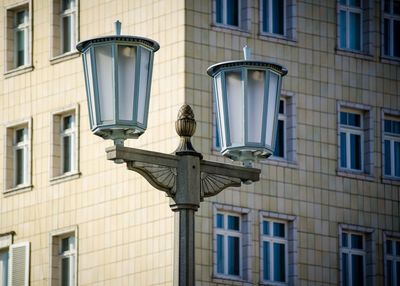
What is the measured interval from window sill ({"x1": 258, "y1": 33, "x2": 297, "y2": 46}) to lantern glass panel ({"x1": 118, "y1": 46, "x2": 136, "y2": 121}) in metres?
30.5

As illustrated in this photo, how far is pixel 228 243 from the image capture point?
181ft

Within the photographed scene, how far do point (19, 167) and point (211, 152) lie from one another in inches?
307

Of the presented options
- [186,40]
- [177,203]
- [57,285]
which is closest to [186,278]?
[177,203]

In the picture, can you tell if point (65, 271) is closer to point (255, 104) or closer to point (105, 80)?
point (255, 104)

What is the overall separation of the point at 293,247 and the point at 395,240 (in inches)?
167

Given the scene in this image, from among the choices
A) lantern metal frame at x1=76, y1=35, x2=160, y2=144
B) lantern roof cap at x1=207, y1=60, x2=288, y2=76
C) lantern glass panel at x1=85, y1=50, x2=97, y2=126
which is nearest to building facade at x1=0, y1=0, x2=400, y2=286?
lantern roof cap at x1=207, y1=60, x2=288, y2=76

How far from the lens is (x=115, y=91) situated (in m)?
25.7

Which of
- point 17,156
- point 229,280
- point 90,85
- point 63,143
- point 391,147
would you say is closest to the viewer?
point 90,85

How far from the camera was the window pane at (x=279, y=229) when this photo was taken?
56250 mm

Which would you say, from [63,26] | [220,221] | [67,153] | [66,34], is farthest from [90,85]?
[63,26]

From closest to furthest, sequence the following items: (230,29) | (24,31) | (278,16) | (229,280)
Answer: (229,280) < (230,29) < (278,16) < (24,31)

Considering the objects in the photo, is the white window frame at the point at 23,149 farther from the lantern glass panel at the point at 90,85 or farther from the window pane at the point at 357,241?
the lantern glass panel at the point at 90,85

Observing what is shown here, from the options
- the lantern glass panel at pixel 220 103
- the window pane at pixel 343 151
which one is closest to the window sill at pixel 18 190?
the window pane at pixel 343 151

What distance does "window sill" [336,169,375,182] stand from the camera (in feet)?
190
